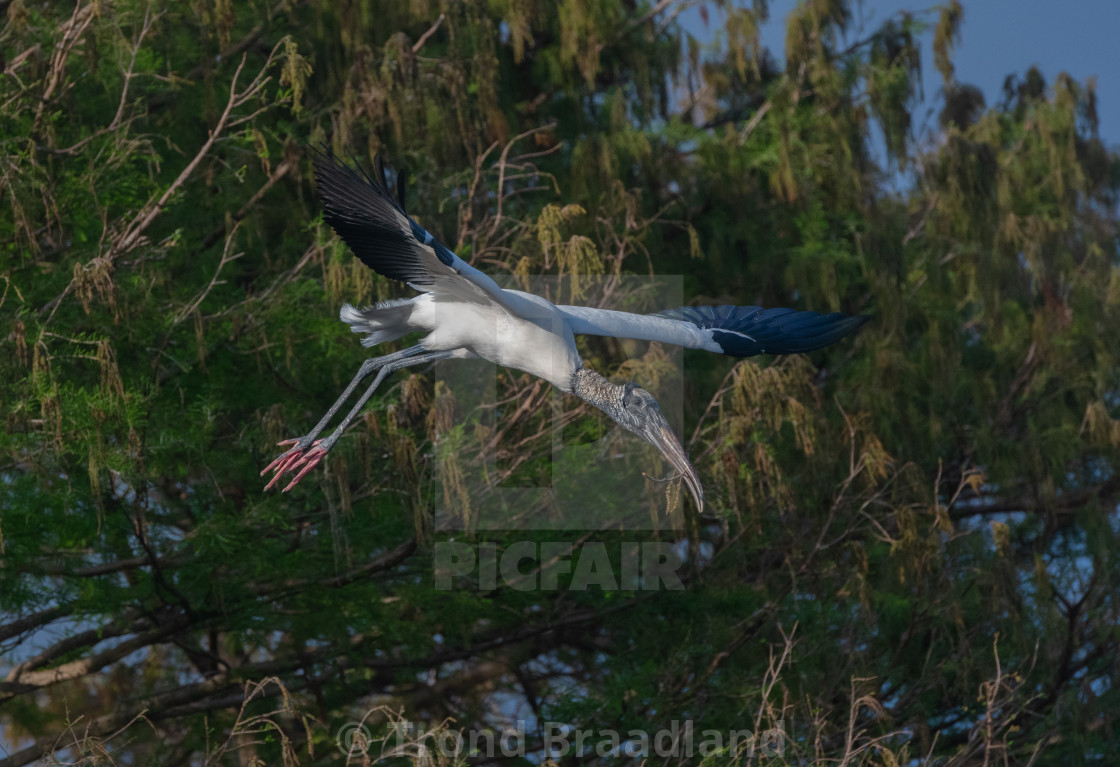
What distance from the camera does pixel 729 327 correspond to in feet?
19.5

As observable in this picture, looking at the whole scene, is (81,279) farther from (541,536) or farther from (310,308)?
(541,536)

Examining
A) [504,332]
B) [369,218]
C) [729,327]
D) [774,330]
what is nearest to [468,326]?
[504,332]

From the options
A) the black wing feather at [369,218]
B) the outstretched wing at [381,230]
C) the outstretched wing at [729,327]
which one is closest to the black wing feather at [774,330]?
the outstretched wing at [729,327]

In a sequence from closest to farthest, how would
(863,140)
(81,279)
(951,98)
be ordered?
(81,279) < (863,140) < (951,98)

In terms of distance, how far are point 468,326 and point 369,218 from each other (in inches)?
26.9

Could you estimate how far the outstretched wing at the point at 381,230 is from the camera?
14.5ft

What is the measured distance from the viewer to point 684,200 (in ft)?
30.2

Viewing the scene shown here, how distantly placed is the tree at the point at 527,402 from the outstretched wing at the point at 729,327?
31cm

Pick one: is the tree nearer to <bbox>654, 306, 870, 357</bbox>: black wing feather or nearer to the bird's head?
<bbox>654, 306, 870, 357</bbox>: black wing feather

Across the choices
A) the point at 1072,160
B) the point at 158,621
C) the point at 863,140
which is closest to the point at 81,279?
the point at 158,621

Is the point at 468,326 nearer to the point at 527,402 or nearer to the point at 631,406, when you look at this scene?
the point at 631,406

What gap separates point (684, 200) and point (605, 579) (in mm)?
2700

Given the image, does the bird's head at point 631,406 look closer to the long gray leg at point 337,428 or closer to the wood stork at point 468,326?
the wood stork at point 468,326

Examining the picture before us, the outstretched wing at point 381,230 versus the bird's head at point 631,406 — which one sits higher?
the outstretched wing at point 381,230
